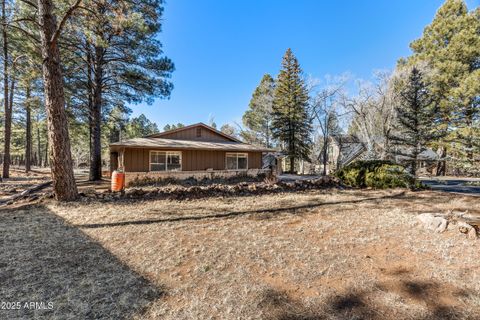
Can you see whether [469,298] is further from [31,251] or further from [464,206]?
[31,251]

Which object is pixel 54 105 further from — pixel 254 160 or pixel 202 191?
pixel 254 160

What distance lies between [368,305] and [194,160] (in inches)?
512

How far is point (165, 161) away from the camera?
44.9ft

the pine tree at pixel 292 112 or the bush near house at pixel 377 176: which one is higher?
the pine tree at pixel 292 112

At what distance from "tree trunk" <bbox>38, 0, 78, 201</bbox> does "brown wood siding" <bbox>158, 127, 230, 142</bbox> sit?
8.83 meters

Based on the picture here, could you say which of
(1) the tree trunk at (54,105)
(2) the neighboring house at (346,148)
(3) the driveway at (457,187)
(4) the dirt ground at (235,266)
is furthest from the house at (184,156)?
(2) the neighboring house at (346,148)

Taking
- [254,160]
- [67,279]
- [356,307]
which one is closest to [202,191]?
[67,279]

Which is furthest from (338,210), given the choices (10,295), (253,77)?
(253,77)

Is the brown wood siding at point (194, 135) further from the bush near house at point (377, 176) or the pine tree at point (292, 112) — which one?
the bush near house at point (377, 176)

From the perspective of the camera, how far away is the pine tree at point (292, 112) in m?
23.0

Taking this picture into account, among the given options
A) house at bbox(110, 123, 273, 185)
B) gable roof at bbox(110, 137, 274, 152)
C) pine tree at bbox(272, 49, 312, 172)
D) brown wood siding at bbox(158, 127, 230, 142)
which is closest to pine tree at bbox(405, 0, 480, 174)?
pine tree at bbox(272, 49, 312, 172)

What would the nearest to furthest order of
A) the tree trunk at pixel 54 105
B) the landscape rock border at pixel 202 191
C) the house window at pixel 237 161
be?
1. the tree trunk at pixel 54 105
2. the landscape rock border at pixel 202 191
3. the house window at pixel 237 161

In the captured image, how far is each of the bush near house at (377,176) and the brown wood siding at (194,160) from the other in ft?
24.4

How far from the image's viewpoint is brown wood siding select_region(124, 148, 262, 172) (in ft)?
40.9
